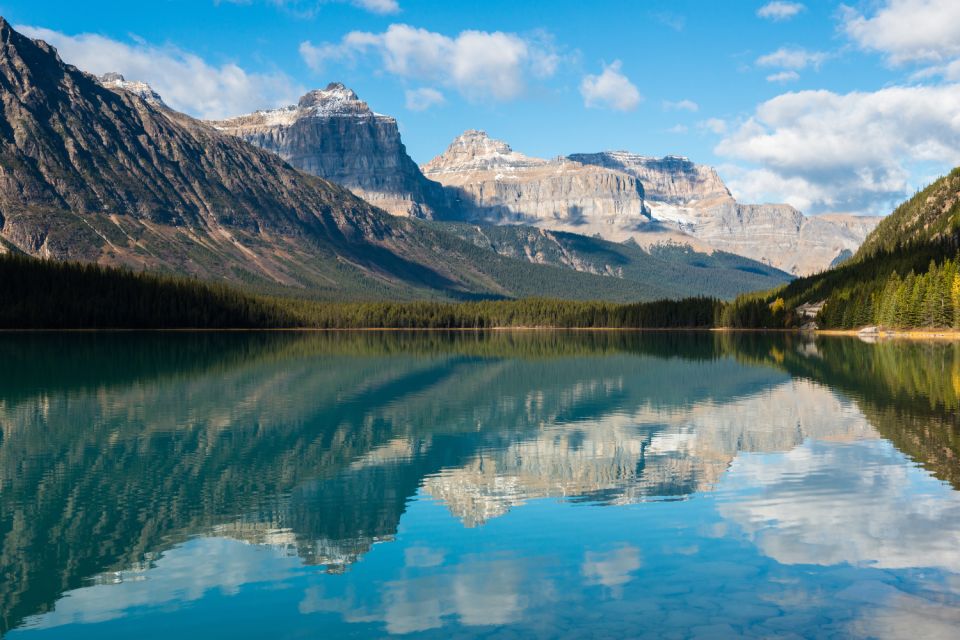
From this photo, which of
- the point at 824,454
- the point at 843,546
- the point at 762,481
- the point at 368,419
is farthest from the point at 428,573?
the point at 368,419

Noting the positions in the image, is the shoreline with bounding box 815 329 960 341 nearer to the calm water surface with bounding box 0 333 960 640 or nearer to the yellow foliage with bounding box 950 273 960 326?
the yellow foliage with bounding box 950 273 960 326

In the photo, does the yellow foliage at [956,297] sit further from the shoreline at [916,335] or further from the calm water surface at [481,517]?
the calm water surface at [481,517]

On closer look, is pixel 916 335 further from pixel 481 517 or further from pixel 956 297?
pixel 481 517

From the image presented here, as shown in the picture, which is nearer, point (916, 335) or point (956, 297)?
point (956, 297)

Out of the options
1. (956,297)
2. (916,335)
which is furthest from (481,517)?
(916,335)

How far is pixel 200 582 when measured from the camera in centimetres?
2428

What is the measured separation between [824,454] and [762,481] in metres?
8.27

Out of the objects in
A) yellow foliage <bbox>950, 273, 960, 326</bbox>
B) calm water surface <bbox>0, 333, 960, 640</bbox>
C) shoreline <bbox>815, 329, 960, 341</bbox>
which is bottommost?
calm water surface <bbox>0, 333, 960, 640</bbox>

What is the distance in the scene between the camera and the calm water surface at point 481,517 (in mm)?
21641

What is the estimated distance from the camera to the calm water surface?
21641 mm

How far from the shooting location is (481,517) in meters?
30.8

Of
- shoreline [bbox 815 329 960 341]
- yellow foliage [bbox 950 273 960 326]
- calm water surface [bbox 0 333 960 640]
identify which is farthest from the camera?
yellow foliage [bbox 950 273 960 326]

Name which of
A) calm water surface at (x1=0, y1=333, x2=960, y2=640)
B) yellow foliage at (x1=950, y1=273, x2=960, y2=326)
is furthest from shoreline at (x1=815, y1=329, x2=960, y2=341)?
calm water surface at (x1=0, y1=333, x2=960, y2=640)

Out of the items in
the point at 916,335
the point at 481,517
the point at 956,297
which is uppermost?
the point at 956,297
